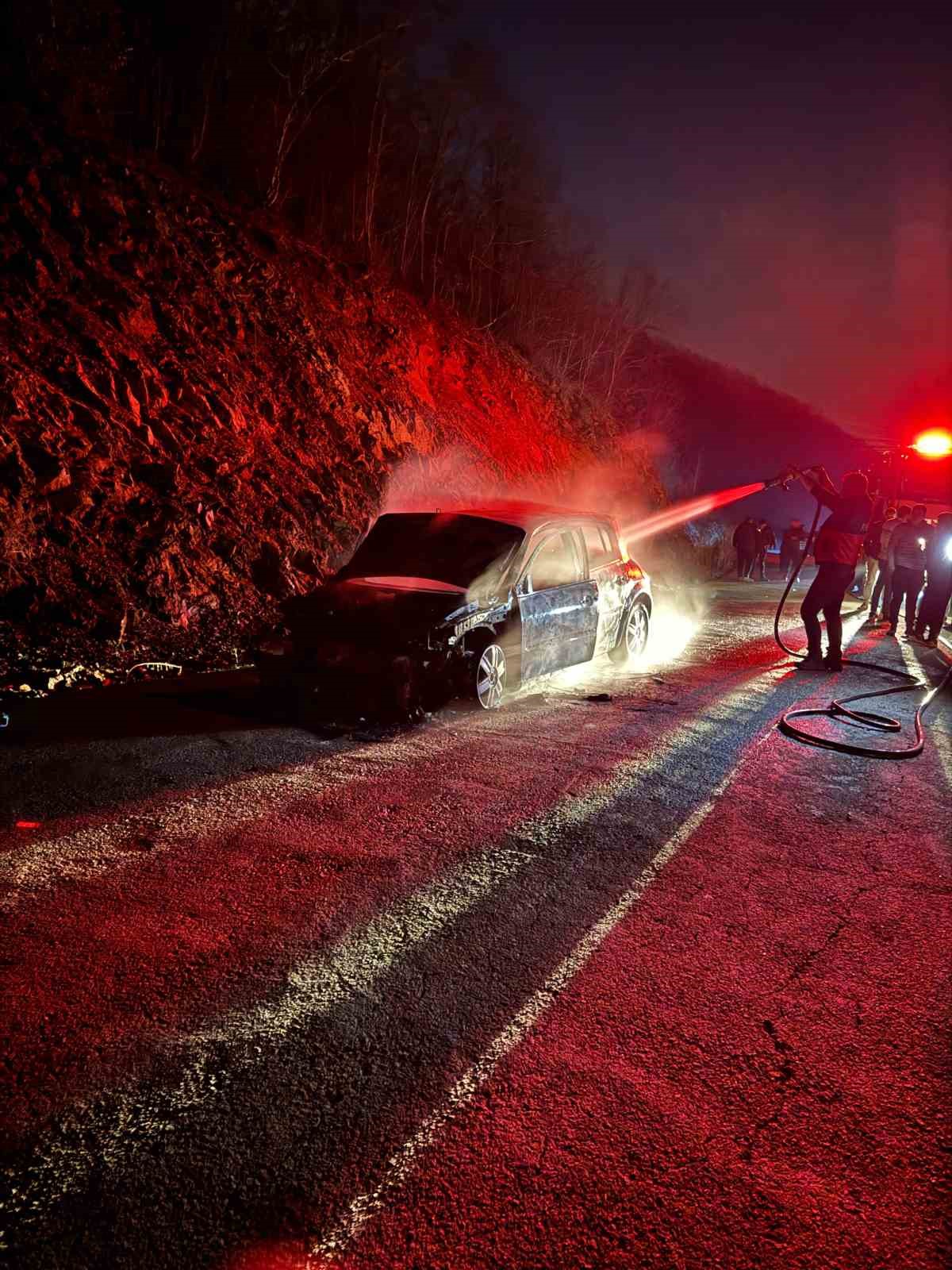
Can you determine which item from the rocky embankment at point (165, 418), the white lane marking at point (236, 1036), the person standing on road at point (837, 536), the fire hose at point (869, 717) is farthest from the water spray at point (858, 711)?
the rocky embankment at point (165, 418)

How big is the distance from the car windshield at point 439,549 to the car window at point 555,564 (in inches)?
13.6

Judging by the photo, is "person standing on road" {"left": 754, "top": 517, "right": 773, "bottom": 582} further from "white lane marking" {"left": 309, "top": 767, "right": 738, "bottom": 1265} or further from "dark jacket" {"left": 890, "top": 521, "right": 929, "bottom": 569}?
"white lane marking" {"left": 309, "top": 767, "right": 738, "bottom": 1265}

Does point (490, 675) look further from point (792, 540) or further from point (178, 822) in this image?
point (792, 540)

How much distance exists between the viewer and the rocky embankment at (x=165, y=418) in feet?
26.7

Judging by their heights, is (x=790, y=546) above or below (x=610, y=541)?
above

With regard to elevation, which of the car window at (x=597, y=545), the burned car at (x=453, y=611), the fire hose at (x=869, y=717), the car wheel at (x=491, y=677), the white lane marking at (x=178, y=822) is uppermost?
the car window at (x=597, y=545)

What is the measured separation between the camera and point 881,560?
13398mm

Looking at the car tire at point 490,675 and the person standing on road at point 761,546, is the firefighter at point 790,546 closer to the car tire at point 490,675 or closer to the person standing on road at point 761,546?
the person standing on road at point 761,546

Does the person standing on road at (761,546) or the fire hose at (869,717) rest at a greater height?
the person standing on road at (761,546)

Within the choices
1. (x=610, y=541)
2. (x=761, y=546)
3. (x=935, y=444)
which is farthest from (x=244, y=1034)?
(x=761, y=546)

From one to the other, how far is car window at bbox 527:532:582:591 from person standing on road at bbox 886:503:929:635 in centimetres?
745

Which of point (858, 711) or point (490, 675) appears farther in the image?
point (858, 711)

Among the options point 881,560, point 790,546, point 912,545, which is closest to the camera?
point 912,545

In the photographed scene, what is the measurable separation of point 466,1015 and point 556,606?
199 inches
